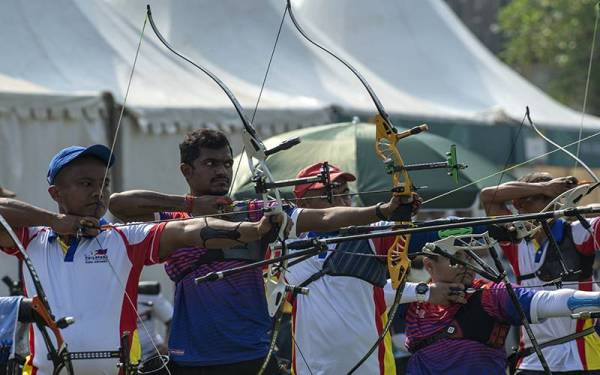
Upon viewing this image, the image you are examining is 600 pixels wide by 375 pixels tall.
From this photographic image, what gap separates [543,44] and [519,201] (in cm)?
2119

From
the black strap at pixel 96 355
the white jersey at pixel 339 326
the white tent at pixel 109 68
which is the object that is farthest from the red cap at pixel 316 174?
the white tent at pixel 109 68

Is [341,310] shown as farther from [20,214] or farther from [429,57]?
[429,57]

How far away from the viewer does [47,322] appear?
346 cm

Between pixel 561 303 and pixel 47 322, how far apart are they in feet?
5.58

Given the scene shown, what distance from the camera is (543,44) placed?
1001 inches

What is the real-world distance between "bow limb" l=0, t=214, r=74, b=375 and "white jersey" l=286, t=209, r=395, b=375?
4.14 ft

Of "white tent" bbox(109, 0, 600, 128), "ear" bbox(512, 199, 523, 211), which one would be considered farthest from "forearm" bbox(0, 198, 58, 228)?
"white tent" bbox(109, 0, 600, 128)

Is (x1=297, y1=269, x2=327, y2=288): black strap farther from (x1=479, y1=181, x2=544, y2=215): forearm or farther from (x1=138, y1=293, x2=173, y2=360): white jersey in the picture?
(x1=138, y1=293, x2=173, y2=360): white jersey

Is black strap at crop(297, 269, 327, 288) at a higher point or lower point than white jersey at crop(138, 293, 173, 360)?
higher

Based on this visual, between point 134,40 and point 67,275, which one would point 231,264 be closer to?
point 67,275

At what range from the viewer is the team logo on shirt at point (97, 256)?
387 centimetres

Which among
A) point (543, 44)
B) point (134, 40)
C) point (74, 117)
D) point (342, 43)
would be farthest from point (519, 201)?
point (543, 44)

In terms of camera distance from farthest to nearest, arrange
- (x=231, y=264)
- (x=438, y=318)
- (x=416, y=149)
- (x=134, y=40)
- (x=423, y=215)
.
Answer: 1. (x=134, y=40)
2. (x=423, y=215)
3. (x=416, y=149)
4. (x=438, y=318)
5. (x=231, y=264)

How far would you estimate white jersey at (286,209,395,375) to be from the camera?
15.3 ft
